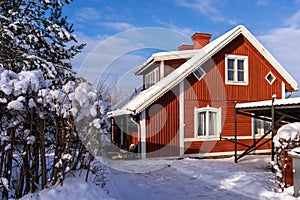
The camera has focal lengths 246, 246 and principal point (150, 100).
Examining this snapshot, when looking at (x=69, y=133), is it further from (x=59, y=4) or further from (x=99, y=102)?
(x=59, y=4)

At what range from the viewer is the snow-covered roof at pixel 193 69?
10698 mm

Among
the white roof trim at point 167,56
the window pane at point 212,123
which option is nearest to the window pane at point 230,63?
the white roof trim at point 167,56

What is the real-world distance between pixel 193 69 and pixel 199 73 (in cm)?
68

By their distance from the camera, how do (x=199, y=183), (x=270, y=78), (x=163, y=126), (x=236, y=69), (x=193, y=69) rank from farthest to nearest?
(x=270, y=78)
(x=236, y=69)
(x=193, y=69)
(x=163, y=126)
(x=199, y=183)

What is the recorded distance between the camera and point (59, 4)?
9.41 m

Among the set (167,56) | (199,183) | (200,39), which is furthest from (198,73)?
(199,183)

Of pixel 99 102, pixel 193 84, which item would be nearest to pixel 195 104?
pixel 193 84

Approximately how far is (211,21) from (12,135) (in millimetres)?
11769

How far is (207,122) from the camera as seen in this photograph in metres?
12.2

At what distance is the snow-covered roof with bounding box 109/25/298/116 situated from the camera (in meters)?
10.7

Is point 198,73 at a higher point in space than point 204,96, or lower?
higher

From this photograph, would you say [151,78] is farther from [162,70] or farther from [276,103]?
[276,103]

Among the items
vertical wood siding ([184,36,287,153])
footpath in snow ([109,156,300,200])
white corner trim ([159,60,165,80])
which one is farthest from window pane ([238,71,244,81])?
footpath in snow ([109,156,300,200])

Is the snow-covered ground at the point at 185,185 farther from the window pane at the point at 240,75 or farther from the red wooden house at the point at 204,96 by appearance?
the window pane at the point at 240,75
